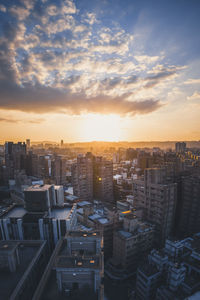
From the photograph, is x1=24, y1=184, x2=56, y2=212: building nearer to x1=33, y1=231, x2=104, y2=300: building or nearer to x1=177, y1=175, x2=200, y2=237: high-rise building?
x1=33, y1=231, x2=104, y2=300: building

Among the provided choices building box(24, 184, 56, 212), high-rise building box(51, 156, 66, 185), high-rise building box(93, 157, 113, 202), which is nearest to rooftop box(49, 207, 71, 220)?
building box(24, 184, 56, 212)

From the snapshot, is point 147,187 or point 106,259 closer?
point 106,259

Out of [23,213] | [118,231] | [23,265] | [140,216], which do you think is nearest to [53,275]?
[23,265]

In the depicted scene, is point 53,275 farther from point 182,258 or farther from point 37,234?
point 182,258

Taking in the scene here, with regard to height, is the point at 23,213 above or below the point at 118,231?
above

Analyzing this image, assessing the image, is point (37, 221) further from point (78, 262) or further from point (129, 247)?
point (129, 247)

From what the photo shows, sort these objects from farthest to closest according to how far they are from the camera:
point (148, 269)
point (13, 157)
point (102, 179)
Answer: point (13, 157)
point (102, 179)
point (148, 269)

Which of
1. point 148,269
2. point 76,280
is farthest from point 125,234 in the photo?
point 76,280
